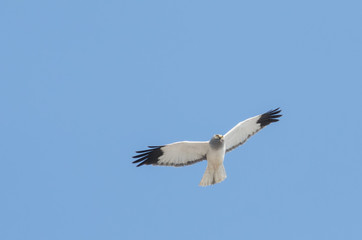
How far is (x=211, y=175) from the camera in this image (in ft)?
65.9

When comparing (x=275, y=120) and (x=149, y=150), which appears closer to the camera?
(x=149, y=150)

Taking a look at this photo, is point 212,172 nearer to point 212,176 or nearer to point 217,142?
point 212,176

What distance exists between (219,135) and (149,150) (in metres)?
2.17

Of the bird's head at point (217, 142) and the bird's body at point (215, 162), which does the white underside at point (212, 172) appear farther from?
the bird's head at point (217, 142)

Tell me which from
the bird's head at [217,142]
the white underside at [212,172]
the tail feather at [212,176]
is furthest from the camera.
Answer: the tail feather at [212,176]

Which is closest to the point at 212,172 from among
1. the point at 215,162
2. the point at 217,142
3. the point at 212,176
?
the point at 212,176

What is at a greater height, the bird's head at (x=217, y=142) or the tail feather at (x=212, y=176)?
the bird's head at (x=217, y=142)

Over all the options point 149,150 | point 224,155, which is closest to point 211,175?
point 224,155

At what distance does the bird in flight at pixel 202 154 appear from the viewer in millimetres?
19688

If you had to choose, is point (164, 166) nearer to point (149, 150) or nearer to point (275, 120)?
point (149, 150)

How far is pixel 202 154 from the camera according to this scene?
66.3 ft

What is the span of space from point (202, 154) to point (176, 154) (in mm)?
811

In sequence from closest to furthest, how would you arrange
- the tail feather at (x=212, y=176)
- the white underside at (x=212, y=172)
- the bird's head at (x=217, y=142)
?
the bird's head at (x=217, y=142), the white underside at (x=212, y=172), the tail feather at (x=212, y=176)

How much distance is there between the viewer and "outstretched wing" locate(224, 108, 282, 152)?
20.5m
